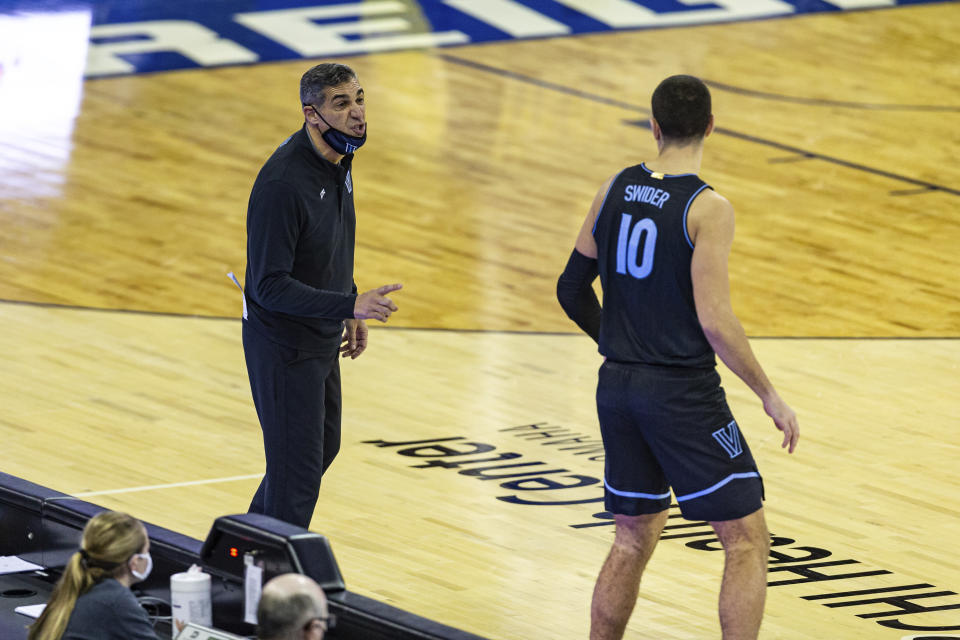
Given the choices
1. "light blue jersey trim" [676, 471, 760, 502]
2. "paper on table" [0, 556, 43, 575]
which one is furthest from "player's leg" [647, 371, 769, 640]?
"paper on table" [0, 556, 43, 575]

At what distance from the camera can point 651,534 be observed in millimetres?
4016

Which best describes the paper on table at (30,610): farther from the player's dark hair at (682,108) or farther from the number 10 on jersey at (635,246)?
the player's dark hair at (682,108)

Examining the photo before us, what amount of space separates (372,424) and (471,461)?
620mm

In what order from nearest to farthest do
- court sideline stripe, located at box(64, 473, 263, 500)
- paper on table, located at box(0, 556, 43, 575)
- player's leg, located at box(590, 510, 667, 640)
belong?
player's leg, located at box(590, 510, 667, 640)
paper on table, located at box(0, 556, 43, 575)
court sideline stripe, located at box(64, 473, 263, 500)

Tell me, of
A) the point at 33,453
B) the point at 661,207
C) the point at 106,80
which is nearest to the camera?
the point at 661,207

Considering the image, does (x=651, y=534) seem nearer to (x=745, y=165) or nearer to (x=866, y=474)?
(x=866, y=474)

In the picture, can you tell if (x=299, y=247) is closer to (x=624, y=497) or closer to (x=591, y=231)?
(x=591, y=231)

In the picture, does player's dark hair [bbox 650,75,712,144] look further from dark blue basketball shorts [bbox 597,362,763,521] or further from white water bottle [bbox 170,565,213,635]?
white water bottle [bbox 170,565,213,635]

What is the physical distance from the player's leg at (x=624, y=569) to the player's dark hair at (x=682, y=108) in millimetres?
903

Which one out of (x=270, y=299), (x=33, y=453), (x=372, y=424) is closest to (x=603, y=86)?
(x=372, y=424)

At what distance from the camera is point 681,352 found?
152 inches

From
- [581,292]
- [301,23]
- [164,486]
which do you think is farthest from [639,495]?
[301,23]

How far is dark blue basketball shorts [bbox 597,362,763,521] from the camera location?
12.6 ft

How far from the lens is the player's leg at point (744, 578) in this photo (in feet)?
12.6
